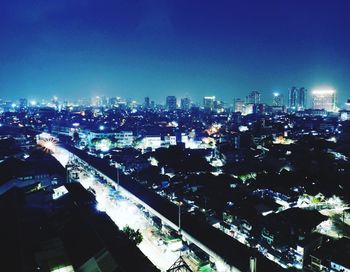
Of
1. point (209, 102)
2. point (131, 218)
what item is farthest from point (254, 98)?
point (131, 218)

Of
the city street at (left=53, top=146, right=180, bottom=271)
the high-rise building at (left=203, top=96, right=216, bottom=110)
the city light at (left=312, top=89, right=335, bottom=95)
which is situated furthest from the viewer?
the high-rise building at (left=203, top=96, right=216, bottom=110)

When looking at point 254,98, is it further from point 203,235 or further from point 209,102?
point 203,235

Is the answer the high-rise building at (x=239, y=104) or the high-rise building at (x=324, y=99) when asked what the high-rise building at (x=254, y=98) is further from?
the high-rise building at (x=324, y=99)

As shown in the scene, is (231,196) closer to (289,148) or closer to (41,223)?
(41,223)

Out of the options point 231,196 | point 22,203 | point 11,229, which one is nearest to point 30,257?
point 11,229

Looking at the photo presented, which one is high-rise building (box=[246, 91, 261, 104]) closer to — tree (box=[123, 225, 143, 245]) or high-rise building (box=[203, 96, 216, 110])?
high-rise building (box=[203, 96, 216, 110])

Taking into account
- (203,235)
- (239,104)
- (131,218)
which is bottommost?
(131,218)

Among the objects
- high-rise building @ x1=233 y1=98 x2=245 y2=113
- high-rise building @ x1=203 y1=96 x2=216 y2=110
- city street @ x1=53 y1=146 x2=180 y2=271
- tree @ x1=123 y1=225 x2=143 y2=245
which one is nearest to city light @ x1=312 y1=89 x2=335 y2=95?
high-rise building @ x1=233 y1=98 x2=245 y2=113
